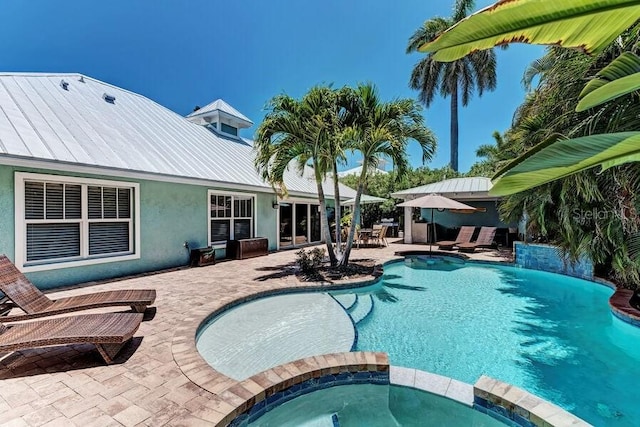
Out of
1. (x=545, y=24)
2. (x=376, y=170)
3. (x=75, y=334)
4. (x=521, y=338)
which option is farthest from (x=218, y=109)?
(x=545, y=24)

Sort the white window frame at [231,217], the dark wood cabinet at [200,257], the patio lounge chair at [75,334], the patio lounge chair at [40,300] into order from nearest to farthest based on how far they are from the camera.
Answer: the patio lounge chair at [75,334], the patio lounge chair at [40,300], the dark wood cabinet at [200,257], the white window frame at [231,217]

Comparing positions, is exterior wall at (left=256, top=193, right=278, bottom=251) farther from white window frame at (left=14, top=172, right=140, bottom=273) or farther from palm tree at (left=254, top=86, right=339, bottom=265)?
white window frame at (left=14, top=172, right=140, bottom=273)

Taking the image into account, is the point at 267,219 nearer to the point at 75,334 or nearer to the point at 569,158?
the point at 75,334

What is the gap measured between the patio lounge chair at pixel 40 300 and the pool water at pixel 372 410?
3.70m

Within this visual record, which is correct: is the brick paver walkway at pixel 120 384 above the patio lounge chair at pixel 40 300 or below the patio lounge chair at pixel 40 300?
below

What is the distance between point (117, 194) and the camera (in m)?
9.26

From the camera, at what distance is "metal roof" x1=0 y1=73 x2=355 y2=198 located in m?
7.67

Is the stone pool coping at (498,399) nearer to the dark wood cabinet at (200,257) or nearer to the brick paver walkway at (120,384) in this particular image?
the brick paver walkway at (120,384)

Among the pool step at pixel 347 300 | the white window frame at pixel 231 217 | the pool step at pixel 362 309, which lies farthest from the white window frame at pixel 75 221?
the pool step at pixel 362 309

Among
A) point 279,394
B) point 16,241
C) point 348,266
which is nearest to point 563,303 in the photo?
point 348,266

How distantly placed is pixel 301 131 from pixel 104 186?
615 centimetres

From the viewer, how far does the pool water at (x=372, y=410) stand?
3.57 meters

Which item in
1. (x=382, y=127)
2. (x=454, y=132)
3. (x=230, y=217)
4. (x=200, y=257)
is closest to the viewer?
(x=382, y=127)

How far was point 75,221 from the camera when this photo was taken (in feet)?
27.3
